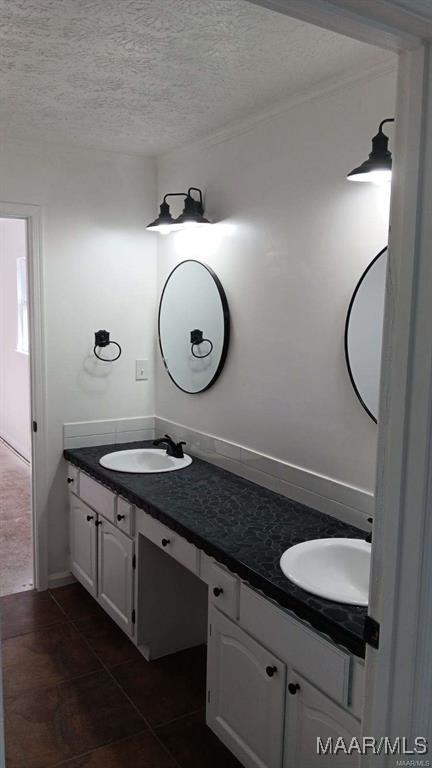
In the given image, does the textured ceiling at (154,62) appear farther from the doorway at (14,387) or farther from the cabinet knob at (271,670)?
the doorway at (14,387)

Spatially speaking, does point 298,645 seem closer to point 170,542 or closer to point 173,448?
point 170,542

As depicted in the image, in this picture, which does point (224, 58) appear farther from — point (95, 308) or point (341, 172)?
point (95, 308)

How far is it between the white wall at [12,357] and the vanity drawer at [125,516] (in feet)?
10.5

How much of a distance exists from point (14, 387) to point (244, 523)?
462 cm

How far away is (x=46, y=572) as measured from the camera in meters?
3.35

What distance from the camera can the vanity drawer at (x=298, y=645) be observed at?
153 cm

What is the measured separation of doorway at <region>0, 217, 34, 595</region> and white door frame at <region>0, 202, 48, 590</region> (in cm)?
85

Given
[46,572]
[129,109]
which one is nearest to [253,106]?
[129,109]

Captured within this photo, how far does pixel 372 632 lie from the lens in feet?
3.73

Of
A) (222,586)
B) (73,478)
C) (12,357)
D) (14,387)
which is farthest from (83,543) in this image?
(12,357)

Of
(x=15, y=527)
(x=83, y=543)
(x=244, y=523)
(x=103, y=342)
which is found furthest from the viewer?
(x=15, y=527)

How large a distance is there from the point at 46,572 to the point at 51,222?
1.94m

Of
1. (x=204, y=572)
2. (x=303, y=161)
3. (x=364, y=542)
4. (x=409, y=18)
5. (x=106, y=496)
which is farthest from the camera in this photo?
(x=106, y=496)

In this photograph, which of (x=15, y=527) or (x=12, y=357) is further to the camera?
(x=12, y=357)
